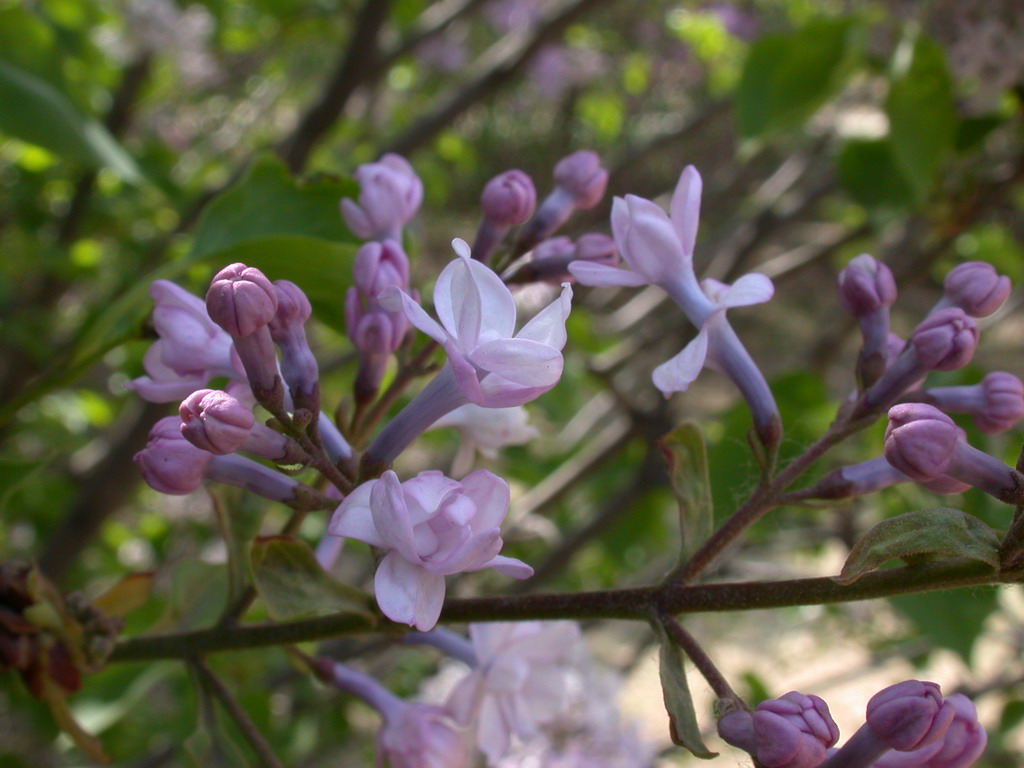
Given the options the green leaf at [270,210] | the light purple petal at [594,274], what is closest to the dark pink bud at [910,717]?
the light purple petal at [594,274]

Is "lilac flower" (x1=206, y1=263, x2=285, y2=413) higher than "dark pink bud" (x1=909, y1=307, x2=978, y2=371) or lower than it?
higher

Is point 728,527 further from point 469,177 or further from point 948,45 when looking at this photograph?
point 469,177

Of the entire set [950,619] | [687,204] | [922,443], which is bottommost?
[950,619]

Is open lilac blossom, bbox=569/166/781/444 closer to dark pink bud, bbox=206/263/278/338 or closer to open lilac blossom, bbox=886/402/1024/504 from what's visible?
open lilac blossom, bbox=886/402/1024/504

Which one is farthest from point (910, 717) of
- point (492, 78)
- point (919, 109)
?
point (492, 78)

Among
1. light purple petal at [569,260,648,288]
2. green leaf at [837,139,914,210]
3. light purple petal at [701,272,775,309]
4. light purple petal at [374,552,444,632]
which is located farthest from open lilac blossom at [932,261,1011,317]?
green leaf at [837,139,914,210]

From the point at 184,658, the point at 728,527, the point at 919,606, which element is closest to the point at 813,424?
the point at 919,606

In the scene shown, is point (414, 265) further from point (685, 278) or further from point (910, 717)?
point (910, 717)
